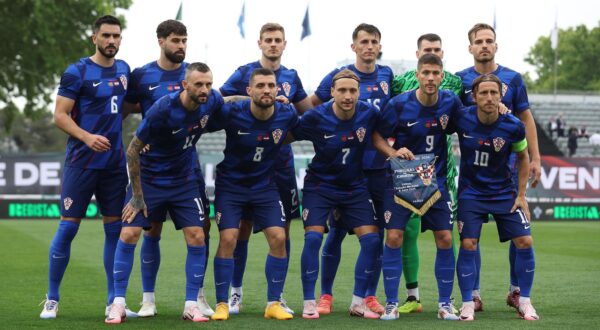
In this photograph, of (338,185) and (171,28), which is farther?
(338,185)

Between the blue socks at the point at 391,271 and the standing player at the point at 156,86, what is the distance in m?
1.52

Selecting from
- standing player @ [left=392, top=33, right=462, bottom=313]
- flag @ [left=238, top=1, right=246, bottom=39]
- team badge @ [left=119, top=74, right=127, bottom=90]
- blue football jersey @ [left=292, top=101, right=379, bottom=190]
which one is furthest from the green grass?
flag @ [left=238, top=1, right=246, bottom=39]

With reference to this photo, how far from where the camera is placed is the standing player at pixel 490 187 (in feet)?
28.9

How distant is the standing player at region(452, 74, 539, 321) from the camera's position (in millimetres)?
8805

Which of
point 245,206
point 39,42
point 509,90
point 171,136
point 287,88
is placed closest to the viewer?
point 171,136

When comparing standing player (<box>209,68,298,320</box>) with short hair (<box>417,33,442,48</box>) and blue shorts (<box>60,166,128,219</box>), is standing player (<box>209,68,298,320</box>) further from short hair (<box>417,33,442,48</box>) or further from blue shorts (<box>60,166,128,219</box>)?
short hair (<box>417,33,442,48</box>)

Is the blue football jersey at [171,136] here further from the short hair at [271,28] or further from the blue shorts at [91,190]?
the short hair at [271,28]

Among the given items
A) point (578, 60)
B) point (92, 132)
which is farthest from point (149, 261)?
point (578, 60)

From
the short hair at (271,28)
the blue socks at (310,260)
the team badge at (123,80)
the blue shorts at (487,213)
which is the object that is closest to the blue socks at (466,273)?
the blue shorts at (487,213)

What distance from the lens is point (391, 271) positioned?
29.2ft

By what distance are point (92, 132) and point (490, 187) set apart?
3365 mm

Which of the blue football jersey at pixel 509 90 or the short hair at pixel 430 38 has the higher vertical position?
the short hair at pixel 430 38

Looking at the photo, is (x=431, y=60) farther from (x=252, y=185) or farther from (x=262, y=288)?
(x=262, y=288)

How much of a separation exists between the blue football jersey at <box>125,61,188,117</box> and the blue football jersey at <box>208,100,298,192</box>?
506 mm
